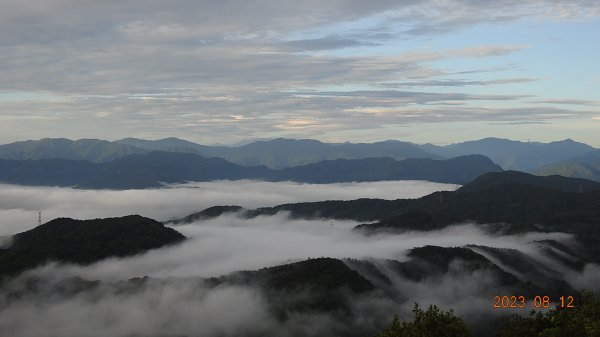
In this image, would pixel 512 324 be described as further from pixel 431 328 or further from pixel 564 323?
pixel 431 328

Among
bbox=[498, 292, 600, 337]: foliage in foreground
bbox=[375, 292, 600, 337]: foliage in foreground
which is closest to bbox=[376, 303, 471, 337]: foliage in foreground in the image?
bbox=[375, 292, 600, 337]: foliage in foreground

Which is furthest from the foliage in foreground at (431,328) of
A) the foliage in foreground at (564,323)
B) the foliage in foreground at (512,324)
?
the foliage in foreground at (564,323)

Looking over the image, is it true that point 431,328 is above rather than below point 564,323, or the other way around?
below

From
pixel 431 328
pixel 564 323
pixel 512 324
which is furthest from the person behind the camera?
pixel 512 324

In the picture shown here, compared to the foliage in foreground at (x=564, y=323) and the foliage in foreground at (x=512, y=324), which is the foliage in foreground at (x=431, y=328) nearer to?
the foliage in foreground at (x=512, y=324)

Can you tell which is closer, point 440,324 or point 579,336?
point 579,336

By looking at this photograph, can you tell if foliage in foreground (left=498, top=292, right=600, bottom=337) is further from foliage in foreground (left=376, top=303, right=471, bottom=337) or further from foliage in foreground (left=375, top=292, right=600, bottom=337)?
foliage in foreground (left=376, top=303, right=471, bottom=337)

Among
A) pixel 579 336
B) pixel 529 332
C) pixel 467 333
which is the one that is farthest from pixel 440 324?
pixel 579 336

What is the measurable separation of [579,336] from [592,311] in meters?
14.5

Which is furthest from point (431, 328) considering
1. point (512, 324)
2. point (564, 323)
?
point (564, 323)

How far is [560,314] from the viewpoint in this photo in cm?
10606

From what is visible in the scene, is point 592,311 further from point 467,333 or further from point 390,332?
point 390,332

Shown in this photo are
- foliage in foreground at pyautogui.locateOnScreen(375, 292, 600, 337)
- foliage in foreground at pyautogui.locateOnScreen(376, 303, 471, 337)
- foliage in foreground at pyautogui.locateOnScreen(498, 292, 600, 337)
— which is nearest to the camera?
foliage in foreground at pyautogui.locateOnScreen(498, 292, 600, 337)

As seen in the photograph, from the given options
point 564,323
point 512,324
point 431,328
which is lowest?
point 512,324
